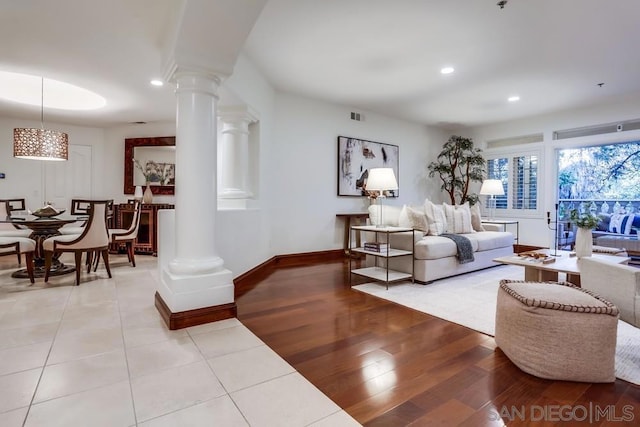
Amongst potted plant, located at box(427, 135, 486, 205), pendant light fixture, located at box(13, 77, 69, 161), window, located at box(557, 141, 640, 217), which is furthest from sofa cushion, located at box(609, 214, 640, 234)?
pendant light fixture, located at box(13, 77, 69, 161)

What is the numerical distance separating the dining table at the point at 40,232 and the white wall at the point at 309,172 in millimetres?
2734

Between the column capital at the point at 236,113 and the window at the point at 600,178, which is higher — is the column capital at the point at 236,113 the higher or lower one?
the higher one

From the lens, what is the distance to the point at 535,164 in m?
6.58

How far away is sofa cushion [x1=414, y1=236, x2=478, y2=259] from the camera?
3736 millimetres

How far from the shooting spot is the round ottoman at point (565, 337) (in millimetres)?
1735

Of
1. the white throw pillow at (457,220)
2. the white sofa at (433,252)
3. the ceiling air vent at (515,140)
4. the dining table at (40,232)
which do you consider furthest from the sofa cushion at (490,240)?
the dining table at (40,232)

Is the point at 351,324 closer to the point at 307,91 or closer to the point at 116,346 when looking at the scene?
the point at 116,346

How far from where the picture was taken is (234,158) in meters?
4.12

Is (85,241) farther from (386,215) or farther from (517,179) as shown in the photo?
(517,179)

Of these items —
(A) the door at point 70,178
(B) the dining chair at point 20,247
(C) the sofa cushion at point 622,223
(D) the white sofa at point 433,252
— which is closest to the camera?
(B) the dining chair at point 20,247

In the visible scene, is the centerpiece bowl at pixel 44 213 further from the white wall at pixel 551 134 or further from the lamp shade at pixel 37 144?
the white wall at pixel 551 134

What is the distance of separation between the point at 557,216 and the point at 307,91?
5388 millimetres

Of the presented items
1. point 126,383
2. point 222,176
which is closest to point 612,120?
point 222,176

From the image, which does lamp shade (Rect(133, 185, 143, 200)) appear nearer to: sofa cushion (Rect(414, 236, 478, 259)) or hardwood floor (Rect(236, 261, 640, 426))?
hardwood floor (Rect(236, 261, 640, 426))
